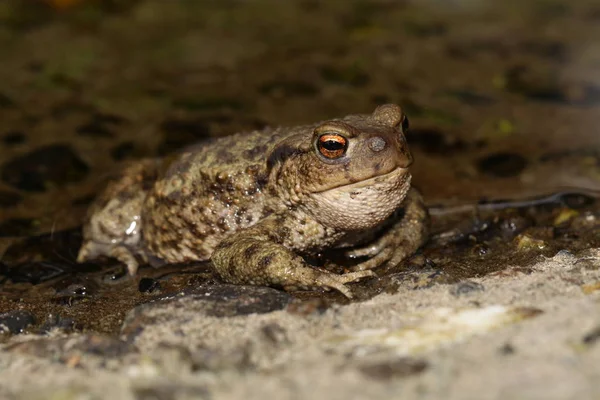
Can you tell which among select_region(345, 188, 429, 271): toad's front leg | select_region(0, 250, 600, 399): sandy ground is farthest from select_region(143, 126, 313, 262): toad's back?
select_region(0, 250, 600, 399): sandy ground

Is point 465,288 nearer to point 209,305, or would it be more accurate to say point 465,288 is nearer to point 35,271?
point 209,305

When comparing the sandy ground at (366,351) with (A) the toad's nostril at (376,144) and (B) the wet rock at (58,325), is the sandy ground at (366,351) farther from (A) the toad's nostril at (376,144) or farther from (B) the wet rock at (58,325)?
(A) the toad's nostril at (376,144)

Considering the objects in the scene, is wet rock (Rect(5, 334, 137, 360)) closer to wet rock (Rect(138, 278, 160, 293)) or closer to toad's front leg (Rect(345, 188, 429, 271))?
wet rock (Rect(138, 278, 160, 293))

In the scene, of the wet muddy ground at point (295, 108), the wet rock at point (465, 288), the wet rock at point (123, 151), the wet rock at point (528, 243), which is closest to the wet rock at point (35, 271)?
the wet muddy ground at point (295, 108)

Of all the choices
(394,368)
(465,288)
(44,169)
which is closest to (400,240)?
(465,288)

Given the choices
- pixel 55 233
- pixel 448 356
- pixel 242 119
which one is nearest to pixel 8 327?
pixel 55 233

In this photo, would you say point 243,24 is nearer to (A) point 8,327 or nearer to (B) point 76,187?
(B) point 76,187
